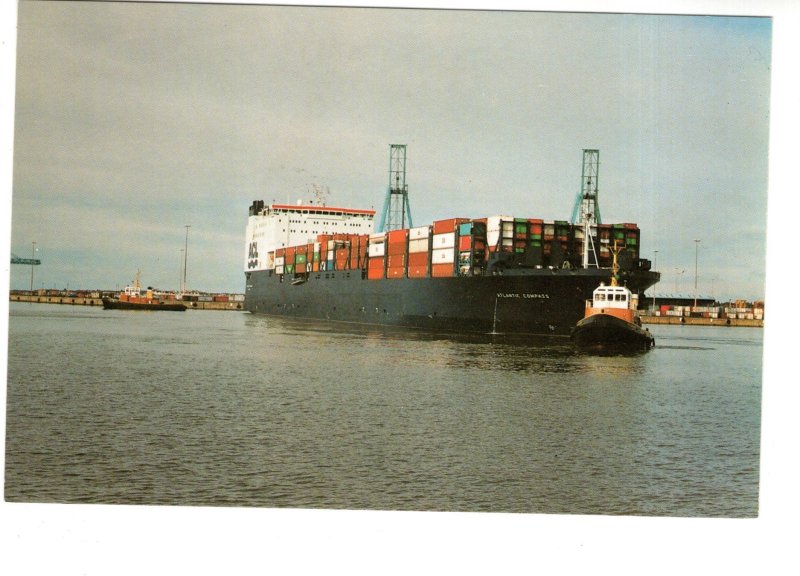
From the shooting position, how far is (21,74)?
31.6 feet

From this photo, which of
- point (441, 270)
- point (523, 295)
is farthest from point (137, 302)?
point (523, 295)

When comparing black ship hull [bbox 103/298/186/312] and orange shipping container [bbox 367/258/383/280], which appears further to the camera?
black ship hull [bbox 103/298/186/312]

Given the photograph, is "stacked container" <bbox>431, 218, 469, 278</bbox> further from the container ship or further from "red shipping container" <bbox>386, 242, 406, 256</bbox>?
"red shipping container" <bbox>386, 242, 406, 256</bbox>

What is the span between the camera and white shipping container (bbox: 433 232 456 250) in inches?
806

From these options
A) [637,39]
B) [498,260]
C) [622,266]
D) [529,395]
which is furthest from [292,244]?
[637,39]

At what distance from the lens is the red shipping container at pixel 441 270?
20.7 meters

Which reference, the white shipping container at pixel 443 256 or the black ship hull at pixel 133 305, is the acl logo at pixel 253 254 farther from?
the black ship hull at pixel 133 305

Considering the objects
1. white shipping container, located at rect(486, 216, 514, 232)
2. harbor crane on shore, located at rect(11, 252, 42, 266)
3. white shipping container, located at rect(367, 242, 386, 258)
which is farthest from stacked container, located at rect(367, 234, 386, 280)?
harbor crane on shore, located at rect(11, 252, 42, 266)

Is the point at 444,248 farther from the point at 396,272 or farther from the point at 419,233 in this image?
the point at 396,272

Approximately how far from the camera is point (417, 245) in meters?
22.0

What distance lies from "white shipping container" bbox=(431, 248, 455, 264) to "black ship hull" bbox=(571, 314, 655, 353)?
14.5ft

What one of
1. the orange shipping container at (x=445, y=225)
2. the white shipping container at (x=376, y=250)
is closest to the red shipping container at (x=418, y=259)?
the orange shipping container at (x=445, y=225)

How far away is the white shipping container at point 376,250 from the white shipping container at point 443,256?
284cm

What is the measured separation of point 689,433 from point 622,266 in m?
7.03
